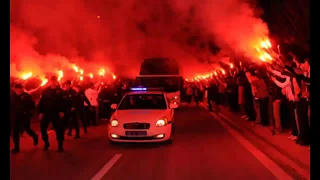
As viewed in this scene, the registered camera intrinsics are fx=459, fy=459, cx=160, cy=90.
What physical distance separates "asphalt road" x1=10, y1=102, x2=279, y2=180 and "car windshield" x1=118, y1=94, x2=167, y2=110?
1.11m

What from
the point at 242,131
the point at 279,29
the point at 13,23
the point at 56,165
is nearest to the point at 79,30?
the point at 13,23

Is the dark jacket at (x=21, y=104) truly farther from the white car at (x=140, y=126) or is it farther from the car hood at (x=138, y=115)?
the car hood at (x=138, y=115)

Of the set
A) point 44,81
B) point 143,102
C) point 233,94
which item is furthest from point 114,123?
point 233,94

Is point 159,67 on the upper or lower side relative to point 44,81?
upper

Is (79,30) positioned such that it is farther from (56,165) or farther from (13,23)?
(56,165)

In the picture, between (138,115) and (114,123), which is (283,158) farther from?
(114,123)

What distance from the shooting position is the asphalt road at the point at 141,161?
8.12m

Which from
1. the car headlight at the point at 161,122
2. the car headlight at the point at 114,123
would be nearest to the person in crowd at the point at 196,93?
the car headlight at the point at 161,122

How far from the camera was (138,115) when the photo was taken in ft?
38.8

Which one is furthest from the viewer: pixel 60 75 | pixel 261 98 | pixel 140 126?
pixel 60 75

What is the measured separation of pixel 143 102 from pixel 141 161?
3.78m
